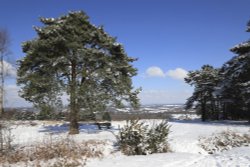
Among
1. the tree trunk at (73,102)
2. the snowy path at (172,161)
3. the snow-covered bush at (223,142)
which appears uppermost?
the tree trunk at (73,102)

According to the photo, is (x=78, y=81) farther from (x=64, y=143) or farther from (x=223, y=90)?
(x=223, y=90)

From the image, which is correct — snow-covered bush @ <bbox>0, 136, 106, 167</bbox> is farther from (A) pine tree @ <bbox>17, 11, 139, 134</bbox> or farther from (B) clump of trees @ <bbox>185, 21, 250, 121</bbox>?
(B) clump of trees @ <bbox>185, 21, 250, 121</bbox>

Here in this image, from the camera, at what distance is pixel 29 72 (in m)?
20.3

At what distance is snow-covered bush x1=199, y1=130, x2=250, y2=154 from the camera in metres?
16.5

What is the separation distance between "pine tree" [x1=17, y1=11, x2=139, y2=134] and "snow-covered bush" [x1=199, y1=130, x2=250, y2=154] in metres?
5.72

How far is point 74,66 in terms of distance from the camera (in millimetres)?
20219

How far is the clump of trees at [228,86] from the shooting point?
94.7 ft

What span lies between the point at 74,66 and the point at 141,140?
8239 mm

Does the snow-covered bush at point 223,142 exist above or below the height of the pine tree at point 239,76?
below

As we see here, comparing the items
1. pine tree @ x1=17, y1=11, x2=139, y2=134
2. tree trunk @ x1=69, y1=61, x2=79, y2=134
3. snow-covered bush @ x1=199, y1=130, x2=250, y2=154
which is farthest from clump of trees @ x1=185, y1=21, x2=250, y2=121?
tree trunk @ x1=69, y1=61, x2=79, y2=134

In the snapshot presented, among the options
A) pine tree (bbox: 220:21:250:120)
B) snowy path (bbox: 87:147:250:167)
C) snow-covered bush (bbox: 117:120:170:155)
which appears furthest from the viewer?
pine tree (bbox: 220:21:250:120)

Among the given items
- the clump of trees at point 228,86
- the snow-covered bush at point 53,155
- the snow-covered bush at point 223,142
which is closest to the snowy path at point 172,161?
the snow-covered bush at point 53,155

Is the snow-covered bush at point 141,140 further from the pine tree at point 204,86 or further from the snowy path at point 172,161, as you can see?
the pine tree at point 204,86

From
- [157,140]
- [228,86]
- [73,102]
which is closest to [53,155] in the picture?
[157,140]
